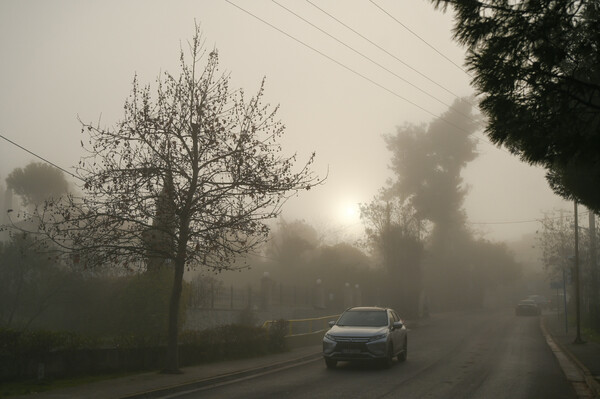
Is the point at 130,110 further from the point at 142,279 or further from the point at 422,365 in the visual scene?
the point at 422,365

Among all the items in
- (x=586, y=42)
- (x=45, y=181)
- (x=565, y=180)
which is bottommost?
(x=565, y=180)

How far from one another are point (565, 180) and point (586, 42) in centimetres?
533

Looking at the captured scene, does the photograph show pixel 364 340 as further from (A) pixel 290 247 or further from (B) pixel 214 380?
(A) pixel 290 247

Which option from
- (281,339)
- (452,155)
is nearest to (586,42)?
(281,339)

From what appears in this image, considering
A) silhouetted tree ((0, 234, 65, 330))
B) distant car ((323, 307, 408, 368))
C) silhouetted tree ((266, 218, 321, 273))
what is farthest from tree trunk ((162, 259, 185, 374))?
silhouetted tree ((266, 218, 321, 273))

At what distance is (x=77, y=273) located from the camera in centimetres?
2522

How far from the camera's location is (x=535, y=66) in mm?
7316

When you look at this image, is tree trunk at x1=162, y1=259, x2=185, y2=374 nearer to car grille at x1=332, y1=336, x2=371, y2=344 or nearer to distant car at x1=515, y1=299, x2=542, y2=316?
car grille at x1=332, y1=336, x2=371, y2=344

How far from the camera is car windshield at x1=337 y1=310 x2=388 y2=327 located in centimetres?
1778

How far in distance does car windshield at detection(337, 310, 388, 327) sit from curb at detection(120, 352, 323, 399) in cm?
211

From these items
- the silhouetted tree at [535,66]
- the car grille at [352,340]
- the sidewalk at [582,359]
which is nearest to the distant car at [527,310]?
the sidewalk at [582,359]

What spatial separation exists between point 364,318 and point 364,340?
73.1 inches

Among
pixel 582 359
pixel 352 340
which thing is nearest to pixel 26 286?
pixel 352 340

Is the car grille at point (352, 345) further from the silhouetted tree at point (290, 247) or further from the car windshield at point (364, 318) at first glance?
the silhouetted tree at point (290, 247)
